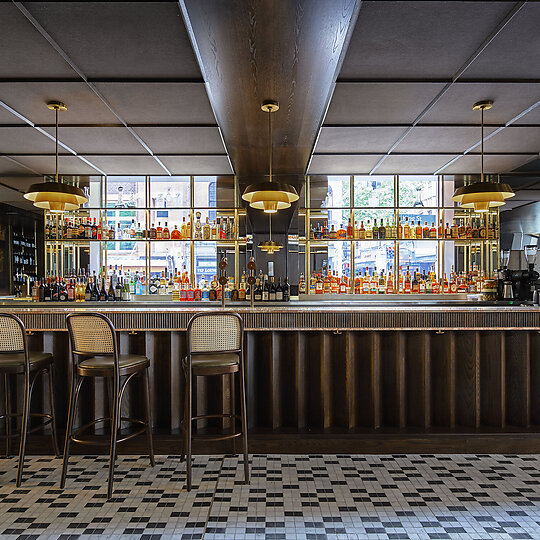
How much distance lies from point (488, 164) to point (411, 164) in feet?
3.29

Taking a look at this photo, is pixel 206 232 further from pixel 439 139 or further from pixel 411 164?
pixel 439 139

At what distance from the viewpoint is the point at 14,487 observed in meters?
2.99

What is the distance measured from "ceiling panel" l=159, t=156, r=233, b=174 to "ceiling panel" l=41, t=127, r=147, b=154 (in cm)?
48

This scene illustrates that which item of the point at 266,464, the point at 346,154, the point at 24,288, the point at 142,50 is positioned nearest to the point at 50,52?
the point at 142,50

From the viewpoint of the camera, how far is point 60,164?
20.7ft

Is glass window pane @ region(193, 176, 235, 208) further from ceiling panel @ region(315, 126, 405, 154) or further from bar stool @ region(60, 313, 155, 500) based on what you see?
bar stool @ region(60, 313, 155, 500)

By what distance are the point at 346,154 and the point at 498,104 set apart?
1.92 m

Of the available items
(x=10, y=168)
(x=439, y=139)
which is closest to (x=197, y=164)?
(x=10, y=168)

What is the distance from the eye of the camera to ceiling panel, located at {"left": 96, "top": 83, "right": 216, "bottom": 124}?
383 cm

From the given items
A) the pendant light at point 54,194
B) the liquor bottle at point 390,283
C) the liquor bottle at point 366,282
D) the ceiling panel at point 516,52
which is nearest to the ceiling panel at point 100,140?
the pendant light at point 54,194

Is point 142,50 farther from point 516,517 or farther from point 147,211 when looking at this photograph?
point 147,211

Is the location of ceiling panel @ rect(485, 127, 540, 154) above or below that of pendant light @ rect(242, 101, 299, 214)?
above

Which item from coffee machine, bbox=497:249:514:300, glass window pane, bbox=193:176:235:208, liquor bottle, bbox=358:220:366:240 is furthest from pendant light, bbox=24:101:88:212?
coffee machine, bbox=497:249:514:300

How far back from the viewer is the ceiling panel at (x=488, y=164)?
608 centimetres
